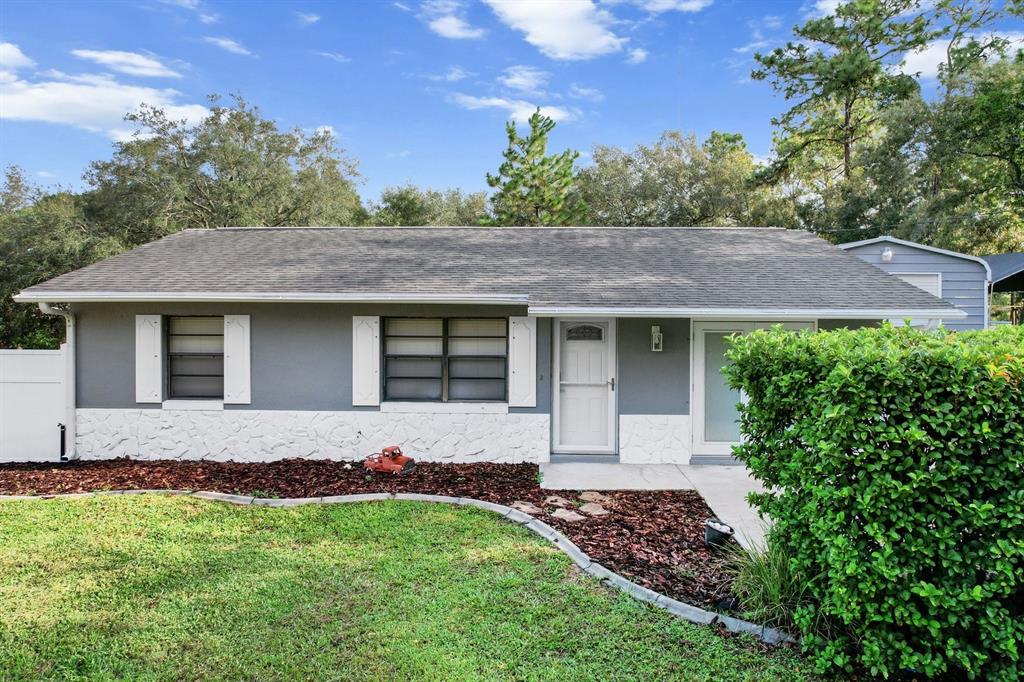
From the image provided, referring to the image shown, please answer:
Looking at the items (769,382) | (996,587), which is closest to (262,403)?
(769,382)

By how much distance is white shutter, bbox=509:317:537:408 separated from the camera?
25.3 ft

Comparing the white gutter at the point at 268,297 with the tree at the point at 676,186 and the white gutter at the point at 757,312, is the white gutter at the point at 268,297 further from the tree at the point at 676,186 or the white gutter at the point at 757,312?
the tree at the point at 676,186

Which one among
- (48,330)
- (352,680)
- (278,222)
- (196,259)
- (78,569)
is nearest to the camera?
(352,680)

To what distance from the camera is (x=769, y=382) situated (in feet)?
11.5

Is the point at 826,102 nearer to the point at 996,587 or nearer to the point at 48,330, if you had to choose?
the point at 996,587

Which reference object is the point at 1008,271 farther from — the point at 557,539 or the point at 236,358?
the point at 236,358

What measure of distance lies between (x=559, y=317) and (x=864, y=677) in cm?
541

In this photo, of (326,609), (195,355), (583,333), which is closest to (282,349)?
(195,355)

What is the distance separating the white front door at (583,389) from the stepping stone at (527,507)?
202 centimetres

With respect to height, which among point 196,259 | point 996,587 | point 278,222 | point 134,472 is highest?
point 278,222

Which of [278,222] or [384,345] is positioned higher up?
[278,222]

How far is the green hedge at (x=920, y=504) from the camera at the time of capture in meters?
2.68

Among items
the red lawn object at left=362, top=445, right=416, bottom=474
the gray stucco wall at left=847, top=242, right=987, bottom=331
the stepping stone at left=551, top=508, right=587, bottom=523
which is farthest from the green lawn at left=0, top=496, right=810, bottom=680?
the gray stucco wall at left=847, top=242, right=987, bottom=331

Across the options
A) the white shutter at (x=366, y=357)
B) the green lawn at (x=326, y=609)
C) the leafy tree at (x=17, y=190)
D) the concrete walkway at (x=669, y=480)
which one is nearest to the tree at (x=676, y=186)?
the concrete walkway at (x=669, y=480)
